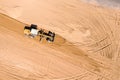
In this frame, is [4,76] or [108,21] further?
[108,21]

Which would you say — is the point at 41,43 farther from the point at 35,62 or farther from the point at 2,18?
the point at 2,18

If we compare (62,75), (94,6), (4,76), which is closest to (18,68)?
(4,76)

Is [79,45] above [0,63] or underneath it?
above
